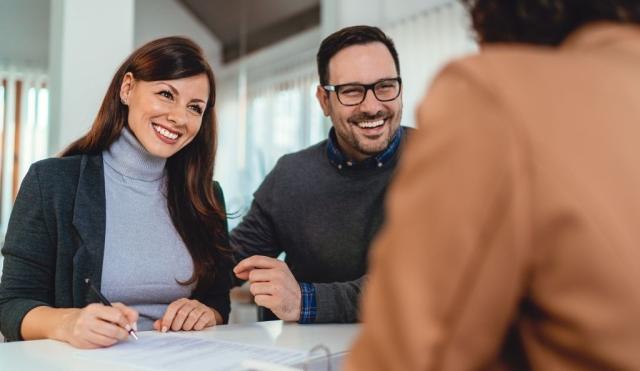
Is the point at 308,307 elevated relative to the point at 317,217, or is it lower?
lower

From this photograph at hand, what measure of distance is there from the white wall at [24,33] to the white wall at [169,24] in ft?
2.97

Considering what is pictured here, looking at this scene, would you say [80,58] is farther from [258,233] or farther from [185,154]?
[258,233]

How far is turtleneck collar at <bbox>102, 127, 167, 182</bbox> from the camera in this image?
5.50 ft

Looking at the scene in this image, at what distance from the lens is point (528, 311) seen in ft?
1.45

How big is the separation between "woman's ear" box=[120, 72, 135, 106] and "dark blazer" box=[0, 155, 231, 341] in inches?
9.9

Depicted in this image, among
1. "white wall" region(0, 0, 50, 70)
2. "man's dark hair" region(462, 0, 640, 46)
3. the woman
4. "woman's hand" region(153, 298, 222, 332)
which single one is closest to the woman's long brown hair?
the woman

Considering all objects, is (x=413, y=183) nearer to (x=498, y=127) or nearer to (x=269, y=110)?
(x=498, y=127)

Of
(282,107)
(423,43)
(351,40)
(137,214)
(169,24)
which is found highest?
(169,24)

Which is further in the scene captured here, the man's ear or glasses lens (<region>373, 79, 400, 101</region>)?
the man's ear

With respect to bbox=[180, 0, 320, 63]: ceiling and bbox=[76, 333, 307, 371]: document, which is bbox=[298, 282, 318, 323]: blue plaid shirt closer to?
bbox=[76, 333, 307, 371]: document

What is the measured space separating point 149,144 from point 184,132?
104 millimetres

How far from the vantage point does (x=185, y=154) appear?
1856 mm

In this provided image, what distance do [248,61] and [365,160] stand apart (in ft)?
15.8

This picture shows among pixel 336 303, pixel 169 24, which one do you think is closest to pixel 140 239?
pixel 336 303
